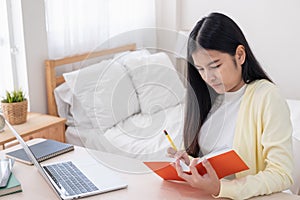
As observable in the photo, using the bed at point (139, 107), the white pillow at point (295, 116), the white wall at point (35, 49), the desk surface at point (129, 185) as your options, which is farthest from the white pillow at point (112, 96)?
the white pillow at point (295, 116)

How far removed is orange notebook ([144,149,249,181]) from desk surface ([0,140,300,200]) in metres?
0.04

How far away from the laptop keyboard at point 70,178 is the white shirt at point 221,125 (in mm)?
367

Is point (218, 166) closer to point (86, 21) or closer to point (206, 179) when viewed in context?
point (206, 179)

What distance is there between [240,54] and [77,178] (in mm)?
598

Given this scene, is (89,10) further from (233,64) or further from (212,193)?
(212,193)

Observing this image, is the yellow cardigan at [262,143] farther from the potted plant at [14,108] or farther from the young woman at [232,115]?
the potted plant at [14,108]

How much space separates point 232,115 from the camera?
1311mm

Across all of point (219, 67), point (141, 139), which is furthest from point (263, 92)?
point (141, 139)

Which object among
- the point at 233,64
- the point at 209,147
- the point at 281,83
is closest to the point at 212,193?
the point at 209,147

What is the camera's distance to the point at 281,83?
122 inches

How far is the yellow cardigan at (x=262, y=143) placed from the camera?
3.63 ft

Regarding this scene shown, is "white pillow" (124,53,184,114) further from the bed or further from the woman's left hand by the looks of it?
the woman's left hand

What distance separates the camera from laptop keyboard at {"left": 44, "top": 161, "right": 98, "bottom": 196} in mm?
1182

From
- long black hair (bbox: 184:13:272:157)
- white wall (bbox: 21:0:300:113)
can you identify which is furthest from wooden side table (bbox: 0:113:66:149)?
white wall (bbox: 21:0:300:113)
